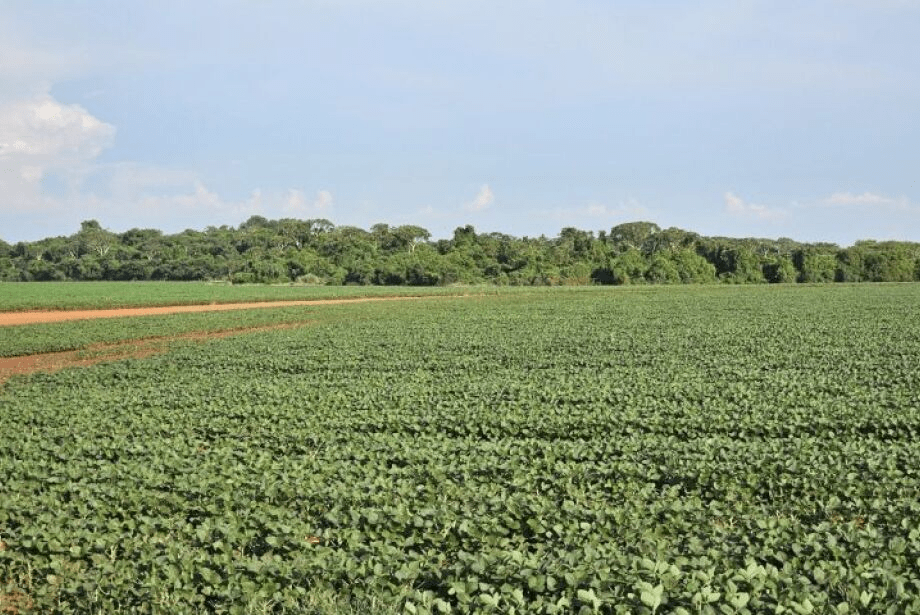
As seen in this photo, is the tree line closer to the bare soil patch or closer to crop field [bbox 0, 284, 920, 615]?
the bare soil patch

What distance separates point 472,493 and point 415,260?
11117cm

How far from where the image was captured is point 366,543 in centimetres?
820

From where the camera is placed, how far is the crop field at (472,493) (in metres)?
A: 6.54

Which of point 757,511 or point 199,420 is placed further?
point 199,420

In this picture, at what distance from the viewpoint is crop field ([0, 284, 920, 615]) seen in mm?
6535

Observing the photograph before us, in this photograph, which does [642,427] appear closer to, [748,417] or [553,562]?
[748,417]

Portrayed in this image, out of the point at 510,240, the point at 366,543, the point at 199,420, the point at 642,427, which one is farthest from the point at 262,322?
the point at 510,240

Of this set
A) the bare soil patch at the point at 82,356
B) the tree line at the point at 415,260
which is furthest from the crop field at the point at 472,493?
the tree line at the point at 415,260

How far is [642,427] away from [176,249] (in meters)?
147

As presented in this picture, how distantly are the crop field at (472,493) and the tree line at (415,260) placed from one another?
319 feet

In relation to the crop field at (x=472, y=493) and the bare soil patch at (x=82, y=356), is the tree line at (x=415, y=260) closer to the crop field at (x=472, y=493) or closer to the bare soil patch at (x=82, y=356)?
the bare soil patch at (x=82, y=356)

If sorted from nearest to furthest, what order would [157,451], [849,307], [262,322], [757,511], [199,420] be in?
1. [757,511]
2. [157,451]
3. [199,420]
4. [262,322]
5. [849,307]

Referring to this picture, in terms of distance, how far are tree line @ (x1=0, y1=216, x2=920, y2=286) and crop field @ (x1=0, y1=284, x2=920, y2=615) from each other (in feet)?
319

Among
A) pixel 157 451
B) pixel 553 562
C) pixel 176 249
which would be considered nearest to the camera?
pixel 553 562
